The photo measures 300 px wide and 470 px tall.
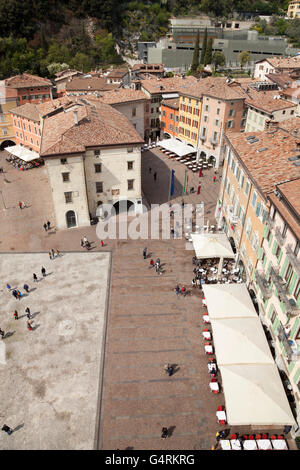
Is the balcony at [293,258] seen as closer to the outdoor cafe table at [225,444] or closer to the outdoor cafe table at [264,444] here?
the outdoor cafe table at [264,444]

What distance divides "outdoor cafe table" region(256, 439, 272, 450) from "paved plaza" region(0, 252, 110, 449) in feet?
37.7

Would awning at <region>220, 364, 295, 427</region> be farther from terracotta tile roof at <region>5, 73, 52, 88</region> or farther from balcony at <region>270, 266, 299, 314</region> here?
terracotta tile roof at <region>5, 73, 52, 88</region>

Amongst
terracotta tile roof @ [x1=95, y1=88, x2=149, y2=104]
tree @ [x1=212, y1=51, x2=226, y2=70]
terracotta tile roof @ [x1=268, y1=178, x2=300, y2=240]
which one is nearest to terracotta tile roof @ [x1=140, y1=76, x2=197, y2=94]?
terracotta tile roof @ [x1=95, y1=88, x2=149, y2=104]

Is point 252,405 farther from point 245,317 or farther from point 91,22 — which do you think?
point 91,22

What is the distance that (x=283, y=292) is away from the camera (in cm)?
2375

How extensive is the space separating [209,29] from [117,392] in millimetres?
163220

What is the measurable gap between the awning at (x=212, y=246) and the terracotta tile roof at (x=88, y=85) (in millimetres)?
60559

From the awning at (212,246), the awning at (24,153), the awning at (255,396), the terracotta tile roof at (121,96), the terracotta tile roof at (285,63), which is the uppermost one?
the terracotta tile roof at (285,63)

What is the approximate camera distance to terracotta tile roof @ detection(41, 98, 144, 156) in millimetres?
41375

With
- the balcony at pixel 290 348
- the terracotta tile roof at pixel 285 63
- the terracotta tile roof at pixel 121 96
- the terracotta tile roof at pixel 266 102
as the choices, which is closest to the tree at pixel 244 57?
the terracotta tile roof at pixel 285 63

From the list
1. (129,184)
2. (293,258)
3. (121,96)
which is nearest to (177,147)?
(121,96)

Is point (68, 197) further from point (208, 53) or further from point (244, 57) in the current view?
point (244, 57)

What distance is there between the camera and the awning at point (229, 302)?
97.7 feet

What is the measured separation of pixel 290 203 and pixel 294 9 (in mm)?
214143
